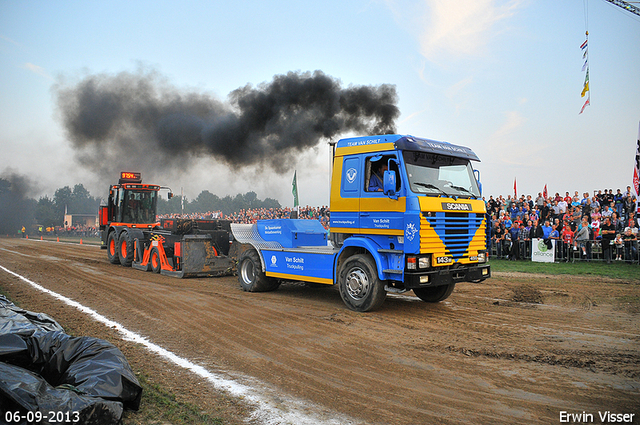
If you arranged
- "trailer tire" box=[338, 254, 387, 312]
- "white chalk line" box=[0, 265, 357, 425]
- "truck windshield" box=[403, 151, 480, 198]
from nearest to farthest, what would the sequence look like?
"white chalk line" box=[0, 265, 357, 425] → "truck windshield" box=[403, 151, 480, 198] → "trailer tire" box=[338, 254, 387, 312]

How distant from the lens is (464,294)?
395 inches

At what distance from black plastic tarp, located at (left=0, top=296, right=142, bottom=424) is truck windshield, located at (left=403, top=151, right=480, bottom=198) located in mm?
5291

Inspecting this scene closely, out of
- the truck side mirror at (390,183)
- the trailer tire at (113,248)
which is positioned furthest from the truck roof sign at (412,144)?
the trailer tire at (113,248)

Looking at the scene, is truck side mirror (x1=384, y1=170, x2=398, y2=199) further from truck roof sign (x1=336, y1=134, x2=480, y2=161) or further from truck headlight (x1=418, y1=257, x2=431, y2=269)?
truck headlight (x1=418, y1=257, x2=431, y2=269)

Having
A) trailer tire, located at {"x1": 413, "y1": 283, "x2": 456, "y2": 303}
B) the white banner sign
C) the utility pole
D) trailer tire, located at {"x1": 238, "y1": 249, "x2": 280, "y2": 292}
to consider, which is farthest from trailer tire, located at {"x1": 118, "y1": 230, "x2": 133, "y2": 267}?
the utility pole

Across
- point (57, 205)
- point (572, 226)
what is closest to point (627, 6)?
point (572, 226)

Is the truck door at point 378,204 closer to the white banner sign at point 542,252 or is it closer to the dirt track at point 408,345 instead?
→ the dirt track at point 408,345

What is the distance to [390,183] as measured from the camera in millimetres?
7215

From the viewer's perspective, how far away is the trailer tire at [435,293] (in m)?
8.81

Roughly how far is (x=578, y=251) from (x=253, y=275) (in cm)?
1324

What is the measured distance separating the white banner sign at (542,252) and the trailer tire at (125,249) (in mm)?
16031

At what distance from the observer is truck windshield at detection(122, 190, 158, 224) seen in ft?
57.1

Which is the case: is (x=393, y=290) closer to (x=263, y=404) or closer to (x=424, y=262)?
(x=424, y=262)

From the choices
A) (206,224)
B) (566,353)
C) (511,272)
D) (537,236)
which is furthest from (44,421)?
(537,236)
